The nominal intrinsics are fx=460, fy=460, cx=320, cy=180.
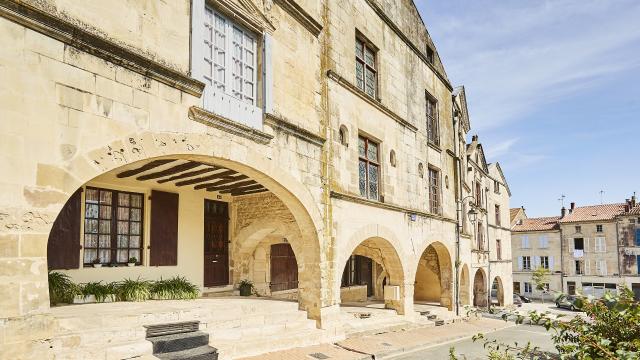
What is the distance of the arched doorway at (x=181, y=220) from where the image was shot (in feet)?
28.5

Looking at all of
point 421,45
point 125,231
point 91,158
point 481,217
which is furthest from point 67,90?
point 481,217

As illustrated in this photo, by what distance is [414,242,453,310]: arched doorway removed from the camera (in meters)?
17.1

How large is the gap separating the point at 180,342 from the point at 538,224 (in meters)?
44.0

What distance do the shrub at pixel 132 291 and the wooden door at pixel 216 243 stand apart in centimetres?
240

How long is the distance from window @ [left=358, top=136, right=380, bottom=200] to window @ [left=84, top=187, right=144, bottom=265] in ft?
18.3

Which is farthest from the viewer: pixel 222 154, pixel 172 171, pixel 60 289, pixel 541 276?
pixel 172 171

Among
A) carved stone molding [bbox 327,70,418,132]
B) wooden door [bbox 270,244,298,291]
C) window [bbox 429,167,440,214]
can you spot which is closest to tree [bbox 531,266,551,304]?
carved stone molding [bbox 327,70,418,132]

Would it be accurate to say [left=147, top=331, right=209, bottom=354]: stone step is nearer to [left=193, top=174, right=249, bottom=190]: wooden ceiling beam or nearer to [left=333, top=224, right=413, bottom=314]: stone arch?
[left=193, top=174, right=249, bottom=190]: wooden ceiling beam

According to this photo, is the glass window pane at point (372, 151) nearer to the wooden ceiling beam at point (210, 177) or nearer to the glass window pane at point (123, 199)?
the wooden ceiling beam at point (210, 177)

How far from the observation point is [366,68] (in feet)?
42.9

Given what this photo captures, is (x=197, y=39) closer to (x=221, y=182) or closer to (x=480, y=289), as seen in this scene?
(x=221, y=182)

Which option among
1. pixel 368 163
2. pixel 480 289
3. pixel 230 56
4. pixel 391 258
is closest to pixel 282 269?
pixel 391 258

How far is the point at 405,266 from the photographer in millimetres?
13586

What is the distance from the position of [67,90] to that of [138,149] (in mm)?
1122
